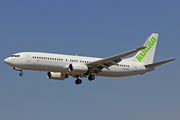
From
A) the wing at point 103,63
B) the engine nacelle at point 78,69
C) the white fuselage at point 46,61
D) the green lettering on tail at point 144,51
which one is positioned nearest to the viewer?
the white fuselage at point 46,61

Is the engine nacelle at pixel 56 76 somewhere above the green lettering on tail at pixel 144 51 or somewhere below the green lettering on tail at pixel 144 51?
below

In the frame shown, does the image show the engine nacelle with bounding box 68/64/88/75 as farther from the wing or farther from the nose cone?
the nose cone

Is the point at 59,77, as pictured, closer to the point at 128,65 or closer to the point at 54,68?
the point at 54,68

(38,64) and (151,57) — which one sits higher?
(151,57)

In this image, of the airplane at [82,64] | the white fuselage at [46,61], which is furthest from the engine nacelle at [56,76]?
the white fuselage at [46,61]

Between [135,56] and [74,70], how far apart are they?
1469 centimetres

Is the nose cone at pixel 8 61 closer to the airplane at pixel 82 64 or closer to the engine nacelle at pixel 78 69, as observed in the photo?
the airplane at pixel 82 64

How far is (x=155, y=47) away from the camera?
64438 mm

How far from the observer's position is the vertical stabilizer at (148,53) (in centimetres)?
6134

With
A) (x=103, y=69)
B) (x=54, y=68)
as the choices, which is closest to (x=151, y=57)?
(x=103, y=69)

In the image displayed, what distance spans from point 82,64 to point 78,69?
70.6 inches

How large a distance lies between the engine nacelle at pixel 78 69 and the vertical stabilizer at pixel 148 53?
467 inches

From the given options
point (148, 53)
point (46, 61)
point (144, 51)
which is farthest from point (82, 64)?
point (148, 53)

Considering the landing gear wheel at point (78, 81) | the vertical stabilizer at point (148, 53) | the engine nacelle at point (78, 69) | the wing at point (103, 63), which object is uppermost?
the vertical stabilizer at point (148, 53)
